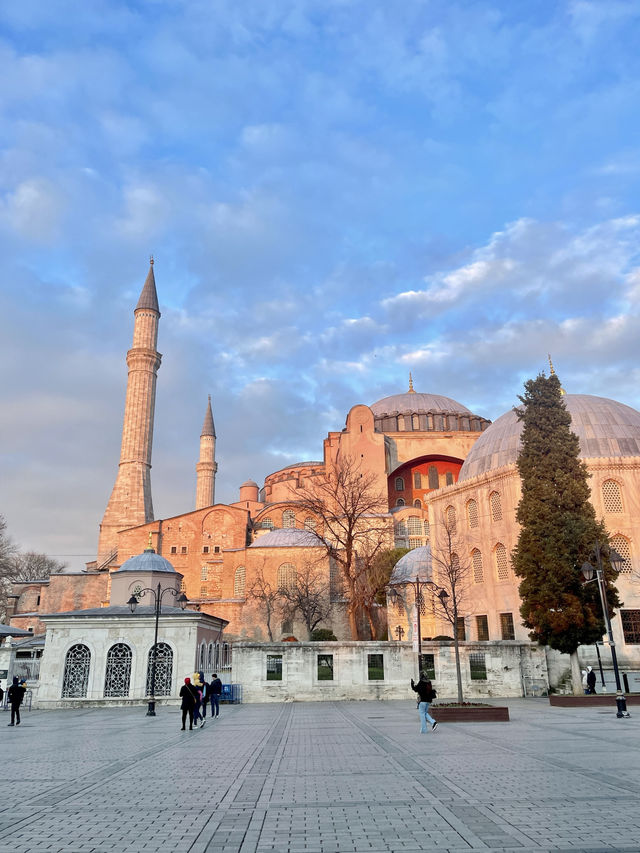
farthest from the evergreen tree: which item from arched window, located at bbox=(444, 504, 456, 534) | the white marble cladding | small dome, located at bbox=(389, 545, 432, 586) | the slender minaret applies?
the slender minaret

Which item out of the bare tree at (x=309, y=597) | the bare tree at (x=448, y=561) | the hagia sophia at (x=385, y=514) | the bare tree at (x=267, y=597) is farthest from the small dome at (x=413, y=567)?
the bare tree at (x=267, y=597)

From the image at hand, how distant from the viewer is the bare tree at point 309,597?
38812 mm

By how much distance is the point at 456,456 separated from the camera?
54.6m

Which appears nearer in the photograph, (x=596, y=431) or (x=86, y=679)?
(x=86, y=679)

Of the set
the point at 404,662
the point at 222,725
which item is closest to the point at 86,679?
the point at 222,725

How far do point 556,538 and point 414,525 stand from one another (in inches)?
1129

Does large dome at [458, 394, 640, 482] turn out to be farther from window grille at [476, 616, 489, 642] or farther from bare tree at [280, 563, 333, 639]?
bare tree at [280, 563, 333, 639]

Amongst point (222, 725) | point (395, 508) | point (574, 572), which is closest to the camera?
point (222, 725)

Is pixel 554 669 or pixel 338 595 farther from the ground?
pixel 338 595

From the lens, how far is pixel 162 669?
68.4 feet

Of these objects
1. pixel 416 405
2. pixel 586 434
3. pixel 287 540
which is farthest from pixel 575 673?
pixel 416 405

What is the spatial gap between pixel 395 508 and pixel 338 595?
11.9 meters

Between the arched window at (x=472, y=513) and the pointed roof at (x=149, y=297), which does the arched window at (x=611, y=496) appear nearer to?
the arched window at (x=472, y=513)

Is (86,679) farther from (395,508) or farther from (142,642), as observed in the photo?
(395,508)
